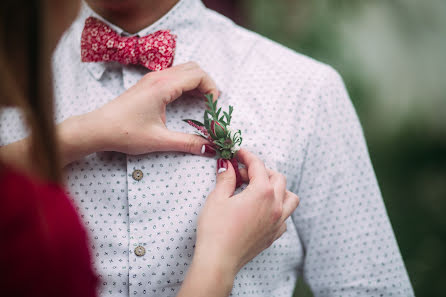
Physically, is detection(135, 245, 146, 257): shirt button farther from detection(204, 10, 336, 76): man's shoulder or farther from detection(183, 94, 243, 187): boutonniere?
detection(204, 10, 336, 76): man's shoulder

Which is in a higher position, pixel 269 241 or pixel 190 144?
pixel 190 144

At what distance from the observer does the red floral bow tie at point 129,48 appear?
39.2 inches

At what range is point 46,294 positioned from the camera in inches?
19.6

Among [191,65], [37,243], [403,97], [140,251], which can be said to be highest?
[191,65]

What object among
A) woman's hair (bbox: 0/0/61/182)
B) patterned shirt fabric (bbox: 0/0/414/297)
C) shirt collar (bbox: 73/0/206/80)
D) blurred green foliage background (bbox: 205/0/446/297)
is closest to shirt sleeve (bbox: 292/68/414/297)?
patterned shirt fabric (bbox: 0/0/414/297)

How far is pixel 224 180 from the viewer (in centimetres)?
88

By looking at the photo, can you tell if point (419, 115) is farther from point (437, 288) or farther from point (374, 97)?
point (437, 288)

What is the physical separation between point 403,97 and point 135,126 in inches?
74.6

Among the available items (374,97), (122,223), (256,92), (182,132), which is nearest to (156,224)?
(122,223)

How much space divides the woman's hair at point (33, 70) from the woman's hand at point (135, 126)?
256mm

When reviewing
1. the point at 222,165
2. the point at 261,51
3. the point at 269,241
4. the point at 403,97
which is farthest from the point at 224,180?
the point at 403,97

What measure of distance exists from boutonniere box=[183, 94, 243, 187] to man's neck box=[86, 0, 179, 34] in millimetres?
286

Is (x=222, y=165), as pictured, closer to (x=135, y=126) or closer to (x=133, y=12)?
(x=135, y=126)

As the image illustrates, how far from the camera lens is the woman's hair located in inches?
23.1
